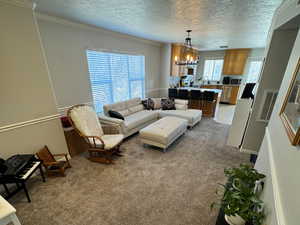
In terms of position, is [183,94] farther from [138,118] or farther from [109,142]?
[109,142]

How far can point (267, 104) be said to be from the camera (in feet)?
8.03

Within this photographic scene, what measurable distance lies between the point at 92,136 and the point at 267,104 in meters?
3.20

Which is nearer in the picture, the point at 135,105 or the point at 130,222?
the point at 130,222

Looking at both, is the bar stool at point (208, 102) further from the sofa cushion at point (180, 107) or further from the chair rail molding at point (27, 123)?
the chair rail molding at point (27, 123)

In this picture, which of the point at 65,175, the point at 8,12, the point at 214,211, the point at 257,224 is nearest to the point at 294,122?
the point at 257,224

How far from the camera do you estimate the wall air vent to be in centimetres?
238

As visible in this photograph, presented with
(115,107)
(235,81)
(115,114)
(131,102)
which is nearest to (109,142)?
(115,114)

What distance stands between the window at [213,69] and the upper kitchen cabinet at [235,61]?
1.38 feet

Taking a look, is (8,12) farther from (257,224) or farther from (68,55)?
(257,224)

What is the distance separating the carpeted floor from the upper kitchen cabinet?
216 inches

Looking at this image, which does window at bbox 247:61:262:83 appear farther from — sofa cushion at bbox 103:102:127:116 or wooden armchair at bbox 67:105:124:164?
wooden armchair at bbox 67:105:124:164

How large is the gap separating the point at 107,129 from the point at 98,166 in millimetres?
897

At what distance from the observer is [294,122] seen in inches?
35.4

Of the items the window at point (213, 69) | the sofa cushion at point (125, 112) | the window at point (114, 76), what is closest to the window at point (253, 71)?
the window at point (213, 69)
